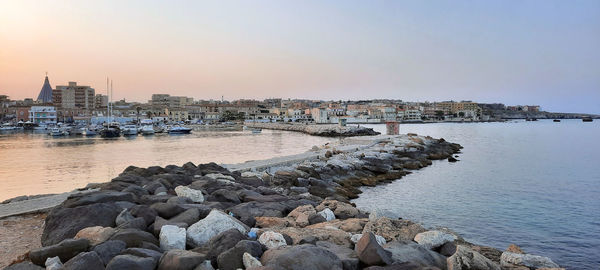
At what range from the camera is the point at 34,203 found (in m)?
7.70

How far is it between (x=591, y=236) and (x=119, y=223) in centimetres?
950

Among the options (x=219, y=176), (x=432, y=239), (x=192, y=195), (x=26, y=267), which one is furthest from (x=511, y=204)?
(x=26, y=267)

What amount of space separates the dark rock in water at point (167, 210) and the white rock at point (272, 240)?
1.65 meters

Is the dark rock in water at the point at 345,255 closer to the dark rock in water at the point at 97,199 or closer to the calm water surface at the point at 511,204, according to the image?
the dark rock in water at the point at 97,199

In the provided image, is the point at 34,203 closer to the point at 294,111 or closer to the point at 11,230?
the point at 11,230

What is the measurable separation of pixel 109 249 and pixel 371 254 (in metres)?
2.65

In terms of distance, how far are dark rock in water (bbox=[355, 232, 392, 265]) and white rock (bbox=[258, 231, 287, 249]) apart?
86 cm

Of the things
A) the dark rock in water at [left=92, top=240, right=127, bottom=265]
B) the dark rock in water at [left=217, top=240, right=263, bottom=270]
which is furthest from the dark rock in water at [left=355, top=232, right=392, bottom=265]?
the dark rock in water at [left=92, top=240, right=127, bottom=265]

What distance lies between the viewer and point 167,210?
5.78 meters

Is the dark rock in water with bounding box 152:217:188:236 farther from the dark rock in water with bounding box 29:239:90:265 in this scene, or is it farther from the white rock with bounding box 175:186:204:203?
the white rock with bounding box 175:186:204:203

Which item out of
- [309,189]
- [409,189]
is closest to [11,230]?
[309,189]

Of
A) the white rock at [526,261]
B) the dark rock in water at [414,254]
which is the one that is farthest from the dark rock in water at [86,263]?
the white rock at [526,261]

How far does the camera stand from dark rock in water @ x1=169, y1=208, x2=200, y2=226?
5491 mm

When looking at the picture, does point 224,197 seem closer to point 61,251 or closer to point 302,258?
point 61,251
